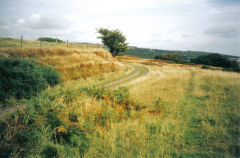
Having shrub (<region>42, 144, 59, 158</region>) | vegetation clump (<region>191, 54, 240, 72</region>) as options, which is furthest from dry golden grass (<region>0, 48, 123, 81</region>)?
vegetation clump (<region>191, 54, 240, 72</region>)

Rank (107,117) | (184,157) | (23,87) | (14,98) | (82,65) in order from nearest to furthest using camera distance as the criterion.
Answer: (184,157) < (107,117) < (14,98) < (23,87) < (82,65)

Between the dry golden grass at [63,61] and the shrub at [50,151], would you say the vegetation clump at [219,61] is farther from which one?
the shrub at [50,151]

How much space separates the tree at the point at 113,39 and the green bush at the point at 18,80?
1875 inches

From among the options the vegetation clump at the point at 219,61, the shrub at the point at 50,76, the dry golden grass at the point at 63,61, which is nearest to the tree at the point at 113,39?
the dry golden grass at the point at 63,61

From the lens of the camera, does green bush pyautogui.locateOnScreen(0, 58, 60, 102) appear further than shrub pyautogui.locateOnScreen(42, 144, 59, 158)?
Yes

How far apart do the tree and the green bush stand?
156 feet

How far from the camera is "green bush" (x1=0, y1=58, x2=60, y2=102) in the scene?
9.45 metres

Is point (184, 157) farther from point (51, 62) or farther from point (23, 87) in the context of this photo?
point (51, 62)

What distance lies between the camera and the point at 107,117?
5.72 metres

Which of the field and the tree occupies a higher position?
the tree

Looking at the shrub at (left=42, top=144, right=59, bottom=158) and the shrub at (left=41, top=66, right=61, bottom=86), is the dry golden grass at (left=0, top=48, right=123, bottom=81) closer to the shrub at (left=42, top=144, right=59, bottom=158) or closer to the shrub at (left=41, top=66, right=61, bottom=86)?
the shrub at (left=41, top=66, right=61, bottom=86)

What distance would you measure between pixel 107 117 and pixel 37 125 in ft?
8.36

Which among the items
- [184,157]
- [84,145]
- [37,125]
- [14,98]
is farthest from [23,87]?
[184,157]

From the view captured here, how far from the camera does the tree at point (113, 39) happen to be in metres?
57.0
